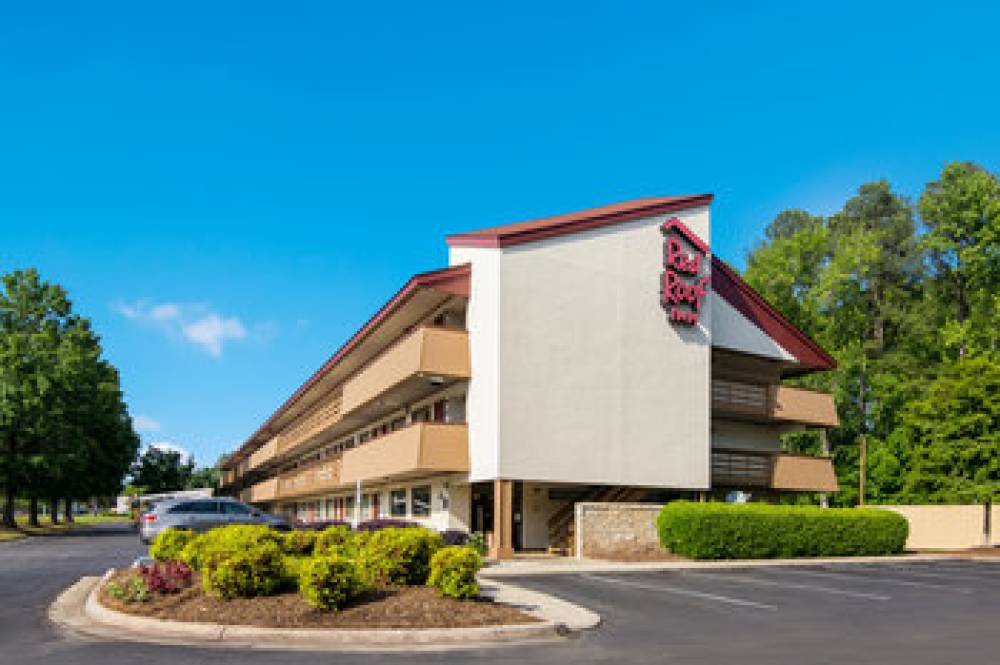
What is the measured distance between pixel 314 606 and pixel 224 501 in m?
18.0

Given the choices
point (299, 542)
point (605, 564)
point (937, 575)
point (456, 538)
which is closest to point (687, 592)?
point (605, 564)

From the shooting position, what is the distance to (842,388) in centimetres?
5547

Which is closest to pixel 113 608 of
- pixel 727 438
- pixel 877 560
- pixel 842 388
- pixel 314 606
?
pixel 314 606

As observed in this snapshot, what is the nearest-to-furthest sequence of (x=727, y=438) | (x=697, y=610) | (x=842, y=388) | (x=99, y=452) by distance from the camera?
(x=697, y=610), (x=727, y=438), (x=842, y=388), (x=99, y=452)

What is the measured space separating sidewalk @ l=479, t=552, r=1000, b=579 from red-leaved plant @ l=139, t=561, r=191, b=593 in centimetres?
780

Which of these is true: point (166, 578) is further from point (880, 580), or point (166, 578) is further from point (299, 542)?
point (880, 580)

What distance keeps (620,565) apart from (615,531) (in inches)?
124

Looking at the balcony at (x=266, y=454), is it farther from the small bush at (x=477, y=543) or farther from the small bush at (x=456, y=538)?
the small bush at (x=477, y=543)

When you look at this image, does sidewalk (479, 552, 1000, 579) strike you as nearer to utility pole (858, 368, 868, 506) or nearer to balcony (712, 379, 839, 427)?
balcony (712, 379, 839, 427)

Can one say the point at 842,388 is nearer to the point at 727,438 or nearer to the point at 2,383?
the point at 727,438

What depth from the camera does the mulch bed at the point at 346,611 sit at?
468 inches

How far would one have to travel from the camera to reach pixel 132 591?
1371cm

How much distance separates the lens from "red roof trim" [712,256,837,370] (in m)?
35.8

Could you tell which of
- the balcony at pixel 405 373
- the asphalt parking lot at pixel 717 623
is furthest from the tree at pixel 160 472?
the asphalt parking lot at pixel 717 623
